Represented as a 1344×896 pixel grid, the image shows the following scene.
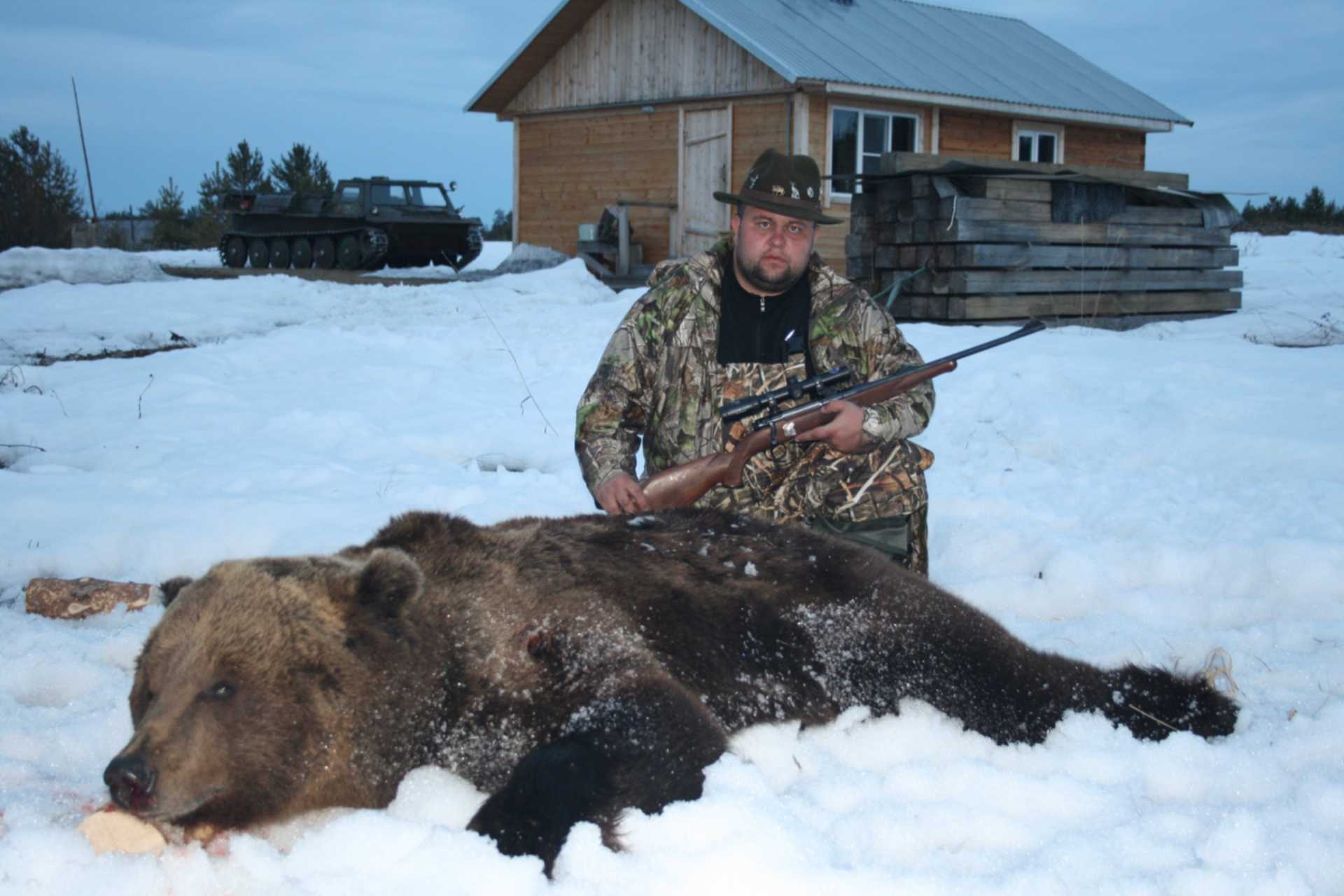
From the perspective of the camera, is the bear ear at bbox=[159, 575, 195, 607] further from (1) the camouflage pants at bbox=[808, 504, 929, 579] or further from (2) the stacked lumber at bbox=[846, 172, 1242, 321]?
(2) the stacked lumber at bbox=[846, 172, 1242, 321]

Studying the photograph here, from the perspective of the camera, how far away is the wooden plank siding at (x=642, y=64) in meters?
A: 19.1

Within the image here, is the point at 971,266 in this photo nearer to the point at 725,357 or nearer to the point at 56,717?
the point at 725,357

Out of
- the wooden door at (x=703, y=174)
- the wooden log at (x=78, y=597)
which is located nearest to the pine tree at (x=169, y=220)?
the wooden door at (x=703, y=174)

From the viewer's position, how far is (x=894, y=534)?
4797 millimetres

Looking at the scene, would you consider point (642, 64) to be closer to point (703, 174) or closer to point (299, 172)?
point (703, 174)

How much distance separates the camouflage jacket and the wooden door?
14.5 meters

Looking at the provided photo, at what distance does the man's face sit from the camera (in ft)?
15.6

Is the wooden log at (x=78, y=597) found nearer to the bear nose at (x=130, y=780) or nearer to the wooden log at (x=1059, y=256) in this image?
the bear nose at (x=130, y=780)

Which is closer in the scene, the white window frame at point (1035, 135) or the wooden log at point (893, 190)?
the wooden log at point (893, 190)

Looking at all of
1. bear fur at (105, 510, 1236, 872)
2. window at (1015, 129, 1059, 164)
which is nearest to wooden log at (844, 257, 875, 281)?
bear fur at (105, 510, 1236, 872)

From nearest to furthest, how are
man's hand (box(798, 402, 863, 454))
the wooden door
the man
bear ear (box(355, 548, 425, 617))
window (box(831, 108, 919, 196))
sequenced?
1. bear ear (box(355, 548, 425, 617))
2. man's hand (box(798, 402, 863, 454))
3. the man
4. window (box(831, 108, 919, 196))
5. the wooden door

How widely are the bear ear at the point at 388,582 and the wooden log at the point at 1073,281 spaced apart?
9183mm

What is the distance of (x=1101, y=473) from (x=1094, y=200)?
6.81 meters

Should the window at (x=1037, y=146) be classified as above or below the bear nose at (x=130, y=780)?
above
